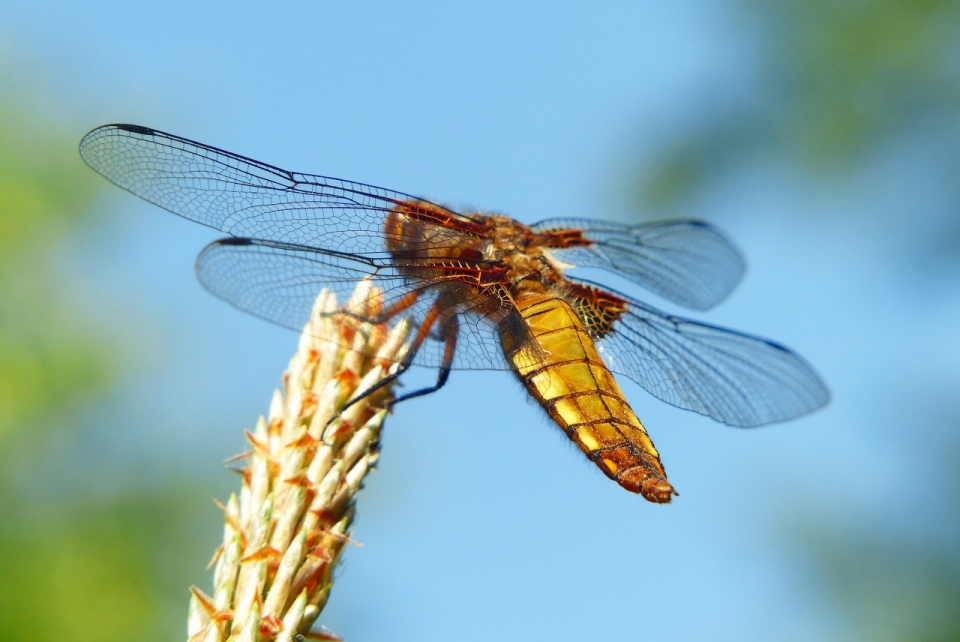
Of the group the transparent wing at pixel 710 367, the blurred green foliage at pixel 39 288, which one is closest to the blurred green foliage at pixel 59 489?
the blurred green foliage at pixel 39 288

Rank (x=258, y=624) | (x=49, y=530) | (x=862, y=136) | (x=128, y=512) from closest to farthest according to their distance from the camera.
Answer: (x=258, y=624)
(x=49, y=530)
(x=128, y=512)
(x=862, y=136)

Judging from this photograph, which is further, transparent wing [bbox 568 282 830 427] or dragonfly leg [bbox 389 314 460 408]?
transparent wing [bbox 568 282 830 427]

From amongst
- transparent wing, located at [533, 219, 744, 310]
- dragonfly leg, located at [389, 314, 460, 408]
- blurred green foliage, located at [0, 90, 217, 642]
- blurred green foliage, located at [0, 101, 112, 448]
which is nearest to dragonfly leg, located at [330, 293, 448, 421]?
dragonfly leg, located at [389, 314, 460, 408]

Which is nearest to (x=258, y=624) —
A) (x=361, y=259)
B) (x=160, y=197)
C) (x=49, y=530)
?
(x=361, y=259)

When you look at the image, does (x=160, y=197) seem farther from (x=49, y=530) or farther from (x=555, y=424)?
(x=49, y=530)

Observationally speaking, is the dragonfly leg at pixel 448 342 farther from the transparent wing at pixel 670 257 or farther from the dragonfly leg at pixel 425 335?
the transparent wing at pixel 670 257

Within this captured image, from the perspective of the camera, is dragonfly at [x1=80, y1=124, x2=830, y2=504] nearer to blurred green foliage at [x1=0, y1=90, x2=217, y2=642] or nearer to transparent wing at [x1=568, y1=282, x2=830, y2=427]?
transparent wing at [x1=568, y1=282, x2=830, y2=427]

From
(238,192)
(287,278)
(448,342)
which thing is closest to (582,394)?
(448,342)
